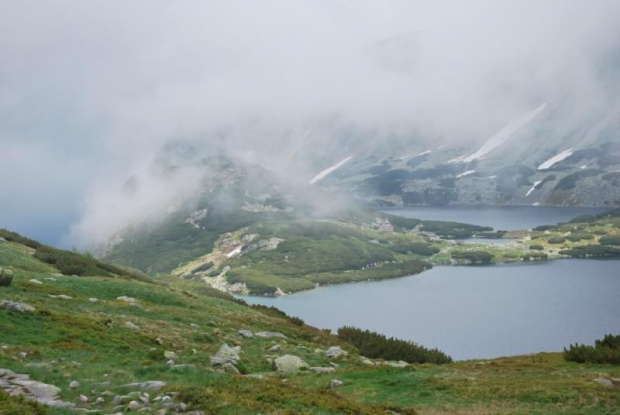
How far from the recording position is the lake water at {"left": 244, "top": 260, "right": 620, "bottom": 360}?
360 ft

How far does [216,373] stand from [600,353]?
921 inches

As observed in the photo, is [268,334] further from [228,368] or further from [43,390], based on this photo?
[43,390]

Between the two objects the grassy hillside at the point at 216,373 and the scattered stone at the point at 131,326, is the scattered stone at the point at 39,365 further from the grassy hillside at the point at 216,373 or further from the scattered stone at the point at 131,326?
the scattered stone at the point at 131,326

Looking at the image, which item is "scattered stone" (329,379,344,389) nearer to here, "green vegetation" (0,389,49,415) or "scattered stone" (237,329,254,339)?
"scattered stone" (237,329,254,339)

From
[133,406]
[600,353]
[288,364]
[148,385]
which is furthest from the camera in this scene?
[600,353]

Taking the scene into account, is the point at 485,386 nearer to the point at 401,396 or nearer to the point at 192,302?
the point at 401,396

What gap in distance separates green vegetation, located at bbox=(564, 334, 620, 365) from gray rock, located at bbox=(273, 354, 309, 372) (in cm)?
1755

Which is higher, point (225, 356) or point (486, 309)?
point (486, 309)

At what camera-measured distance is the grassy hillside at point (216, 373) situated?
1700 centimetres

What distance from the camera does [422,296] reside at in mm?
166250

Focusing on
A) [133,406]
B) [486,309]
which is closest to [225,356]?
[133,406]

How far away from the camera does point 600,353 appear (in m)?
29.5

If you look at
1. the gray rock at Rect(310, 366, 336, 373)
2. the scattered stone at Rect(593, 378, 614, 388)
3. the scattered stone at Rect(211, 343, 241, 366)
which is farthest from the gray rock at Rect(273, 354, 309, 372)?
the scattered stone at Rect(593, 378, 614, 388)

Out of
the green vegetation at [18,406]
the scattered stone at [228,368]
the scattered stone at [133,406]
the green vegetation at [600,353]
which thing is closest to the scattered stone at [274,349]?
the scattered stone at [228,368]
